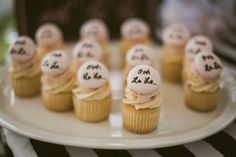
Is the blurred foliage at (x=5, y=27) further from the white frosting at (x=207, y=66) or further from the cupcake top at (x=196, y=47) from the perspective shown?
the white frosting at (x=207, y=66)

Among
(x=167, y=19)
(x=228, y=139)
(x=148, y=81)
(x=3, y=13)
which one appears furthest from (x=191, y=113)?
(x=3, y=13)

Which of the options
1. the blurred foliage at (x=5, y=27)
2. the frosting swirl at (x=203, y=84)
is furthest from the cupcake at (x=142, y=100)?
the blurred foliage at (x=5, y=27)

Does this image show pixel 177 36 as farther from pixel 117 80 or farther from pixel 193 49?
pixel 117 80

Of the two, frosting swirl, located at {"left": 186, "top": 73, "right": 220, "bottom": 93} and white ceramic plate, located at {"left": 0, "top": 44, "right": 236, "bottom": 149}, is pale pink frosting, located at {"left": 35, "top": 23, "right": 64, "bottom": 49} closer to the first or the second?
white ceramic plate, located at {"left": 0, "top": 44, "right": 236, "bottom": 149}

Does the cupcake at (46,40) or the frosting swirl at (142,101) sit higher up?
the cupcake at (46,40)

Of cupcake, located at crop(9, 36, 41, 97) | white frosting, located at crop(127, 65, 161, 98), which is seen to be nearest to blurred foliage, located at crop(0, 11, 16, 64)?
cupcake, located at crop(9, 36, 41, 97)

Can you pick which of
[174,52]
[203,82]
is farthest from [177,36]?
[203,82]

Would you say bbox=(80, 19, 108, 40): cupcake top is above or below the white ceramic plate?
above
